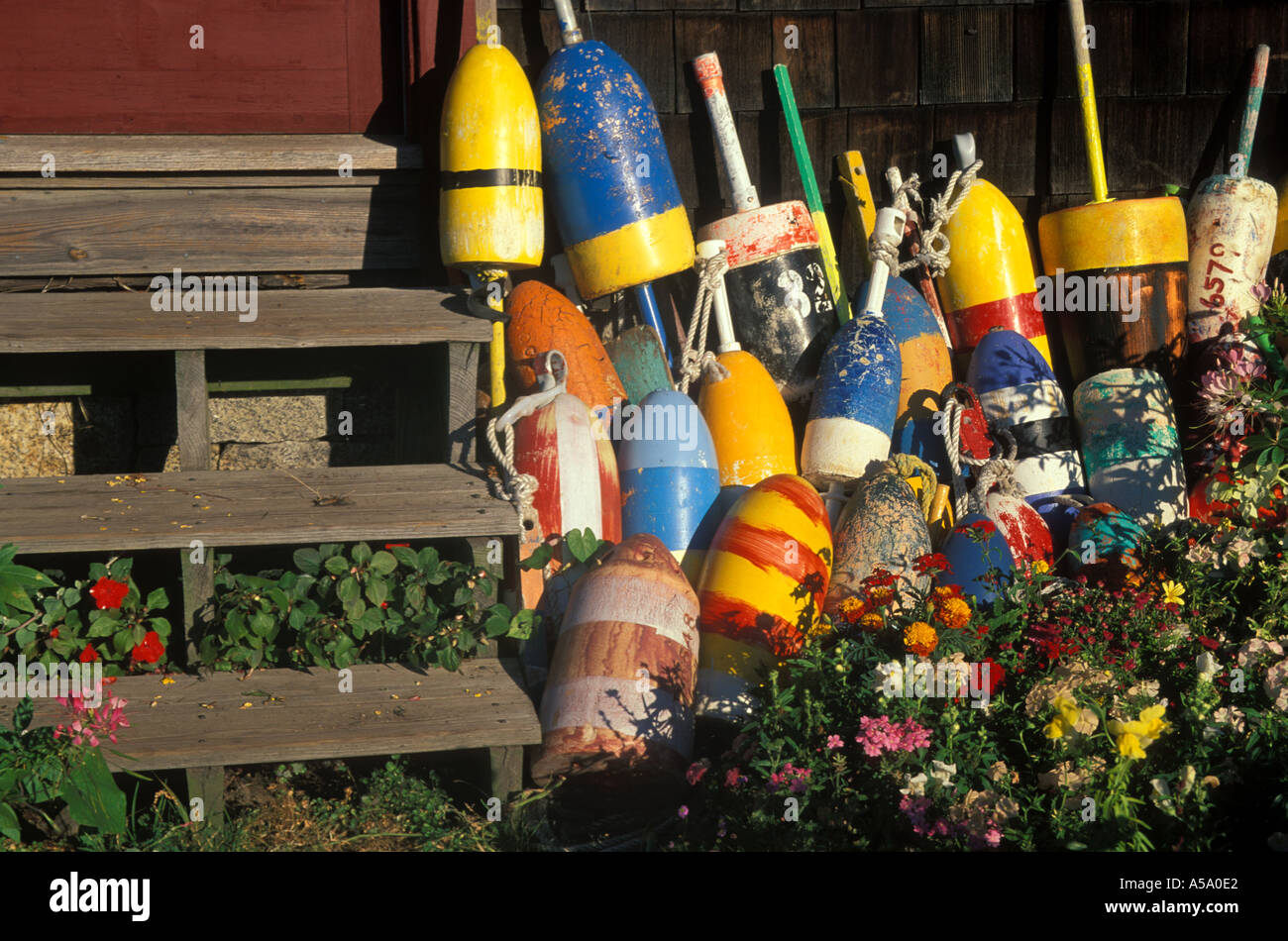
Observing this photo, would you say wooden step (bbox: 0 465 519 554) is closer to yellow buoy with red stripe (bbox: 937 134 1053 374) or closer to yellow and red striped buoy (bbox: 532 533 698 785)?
yellow and red striped buoy (bbox: 532 533 698 785)

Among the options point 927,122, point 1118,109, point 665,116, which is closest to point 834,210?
point 927,122

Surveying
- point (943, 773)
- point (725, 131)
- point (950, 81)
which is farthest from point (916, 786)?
point (950, 81)

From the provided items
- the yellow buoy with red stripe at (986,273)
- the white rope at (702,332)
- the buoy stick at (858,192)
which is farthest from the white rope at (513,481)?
the yellow buoy with red stripe at (986,273)

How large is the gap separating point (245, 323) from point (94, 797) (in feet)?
4.65

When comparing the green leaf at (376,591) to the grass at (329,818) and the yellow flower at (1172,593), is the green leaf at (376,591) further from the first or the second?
the yellow flower at (1172,593)

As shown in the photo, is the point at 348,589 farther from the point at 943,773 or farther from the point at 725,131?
the point at 725,131

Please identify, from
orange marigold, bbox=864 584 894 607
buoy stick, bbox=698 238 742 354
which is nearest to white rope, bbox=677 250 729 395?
buoy stick, bbox=698 238 742 354

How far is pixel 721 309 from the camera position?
3826 millimetres

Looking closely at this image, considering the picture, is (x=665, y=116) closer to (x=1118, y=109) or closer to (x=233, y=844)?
(x=1118, y=109)

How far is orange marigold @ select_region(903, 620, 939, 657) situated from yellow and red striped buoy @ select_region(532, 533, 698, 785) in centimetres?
58

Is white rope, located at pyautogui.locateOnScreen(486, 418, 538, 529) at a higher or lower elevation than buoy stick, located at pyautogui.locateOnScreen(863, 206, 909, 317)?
lower

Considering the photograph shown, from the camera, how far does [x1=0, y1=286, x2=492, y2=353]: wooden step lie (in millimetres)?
3152

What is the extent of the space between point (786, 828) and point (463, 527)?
1.14 meters

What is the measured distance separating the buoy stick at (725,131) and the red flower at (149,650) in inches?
91.0
